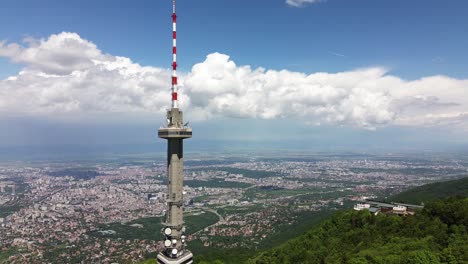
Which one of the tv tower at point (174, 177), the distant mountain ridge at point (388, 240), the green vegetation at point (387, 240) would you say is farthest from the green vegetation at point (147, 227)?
the tv tower at point (174, 177)

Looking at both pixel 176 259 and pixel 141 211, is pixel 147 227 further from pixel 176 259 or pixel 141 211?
pixel 176 259

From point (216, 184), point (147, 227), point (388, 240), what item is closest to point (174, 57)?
point (388, 240)

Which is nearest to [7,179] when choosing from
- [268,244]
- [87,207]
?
[87,207]

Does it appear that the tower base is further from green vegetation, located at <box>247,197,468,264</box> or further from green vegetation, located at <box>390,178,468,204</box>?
green vegetation, located at <box>390,178,468,204</box>

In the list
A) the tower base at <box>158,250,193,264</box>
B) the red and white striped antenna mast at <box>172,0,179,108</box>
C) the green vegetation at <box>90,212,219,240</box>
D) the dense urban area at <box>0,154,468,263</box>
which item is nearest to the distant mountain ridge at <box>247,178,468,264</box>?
the tower base at <box>158,250,193,264</box>

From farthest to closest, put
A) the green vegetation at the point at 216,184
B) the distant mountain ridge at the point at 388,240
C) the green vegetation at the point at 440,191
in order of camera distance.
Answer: the green vegetation at the point at 216,184 < the green vegetation at the point at 440,191 < the distant mountain ridge at the point at 388,240

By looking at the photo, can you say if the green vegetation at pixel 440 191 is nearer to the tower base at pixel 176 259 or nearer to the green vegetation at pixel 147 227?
the green vegetation at pixel 147 227
